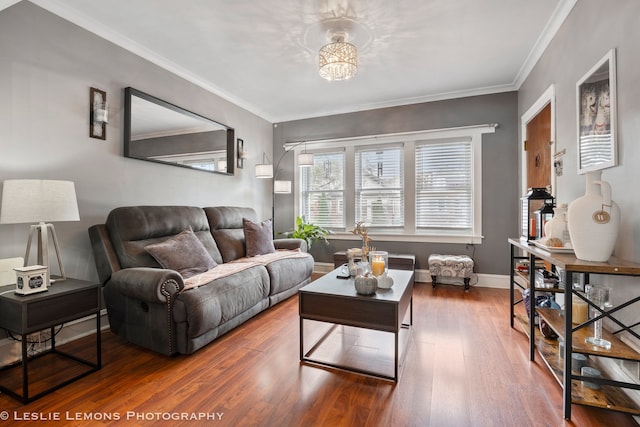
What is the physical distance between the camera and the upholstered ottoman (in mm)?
3893

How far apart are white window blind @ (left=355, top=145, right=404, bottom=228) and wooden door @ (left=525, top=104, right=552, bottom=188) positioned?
1.62 meters

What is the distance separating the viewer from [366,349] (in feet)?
7.61

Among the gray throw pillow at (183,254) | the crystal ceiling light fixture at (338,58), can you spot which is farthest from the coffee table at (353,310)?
the crystal ceiling light fixture at (338,58)

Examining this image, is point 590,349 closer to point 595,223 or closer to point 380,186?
point 595,223

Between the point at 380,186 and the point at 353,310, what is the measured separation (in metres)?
3.03

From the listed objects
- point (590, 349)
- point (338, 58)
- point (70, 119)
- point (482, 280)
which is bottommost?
point (482, 280)

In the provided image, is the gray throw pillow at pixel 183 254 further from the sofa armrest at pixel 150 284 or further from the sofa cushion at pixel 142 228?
the sofa armrest at pixel 150 284

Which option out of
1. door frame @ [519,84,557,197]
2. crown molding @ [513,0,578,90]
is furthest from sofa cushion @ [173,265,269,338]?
crown molding @ [513,0,578,90]

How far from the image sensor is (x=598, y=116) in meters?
1.97

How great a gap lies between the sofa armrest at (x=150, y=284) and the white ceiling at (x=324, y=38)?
7.03 ft

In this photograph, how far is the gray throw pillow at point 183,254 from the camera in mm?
2574

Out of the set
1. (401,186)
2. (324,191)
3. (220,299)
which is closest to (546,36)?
(401,186)

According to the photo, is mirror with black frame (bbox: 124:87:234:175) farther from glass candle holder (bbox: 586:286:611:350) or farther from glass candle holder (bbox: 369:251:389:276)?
glass candle holder (bbox: 586:286:611:350)

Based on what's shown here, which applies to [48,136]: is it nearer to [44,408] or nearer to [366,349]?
[44,408]
